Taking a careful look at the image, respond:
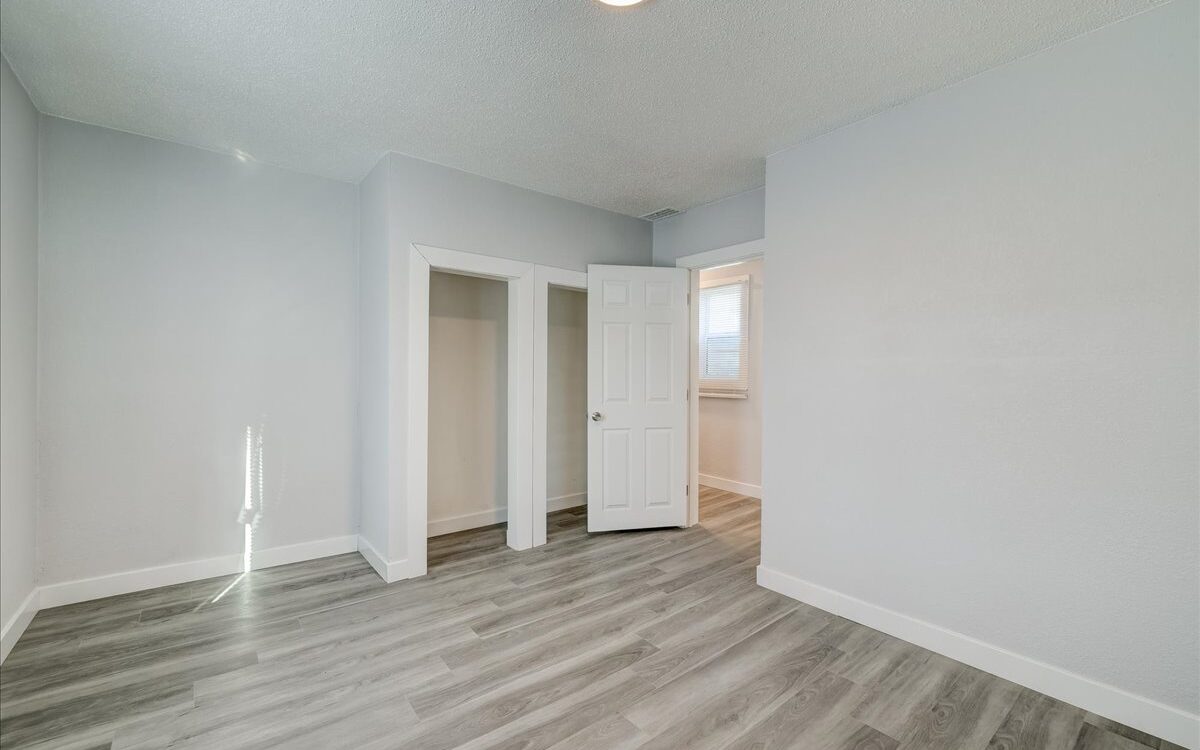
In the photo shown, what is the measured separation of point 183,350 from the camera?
9.96ft

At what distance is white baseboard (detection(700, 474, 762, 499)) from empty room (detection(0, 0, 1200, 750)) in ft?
5.62

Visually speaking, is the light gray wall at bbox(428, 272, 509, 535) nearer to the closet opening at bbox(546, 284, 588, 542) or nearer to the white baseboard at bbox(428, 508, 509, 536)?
the white baseboard at bbox(428, 508, 509, 536)

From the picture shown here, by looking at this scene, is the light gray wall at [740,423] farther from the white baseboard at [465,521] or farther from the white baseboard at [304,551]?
the white baseboard at [304,551]

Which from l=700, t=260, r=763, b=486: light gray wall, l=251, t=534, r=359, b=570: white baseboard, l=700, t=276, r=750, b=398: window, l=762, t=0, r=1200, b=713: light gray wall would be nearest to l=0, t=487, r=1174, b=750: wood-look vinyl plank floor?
l=251, t=534, r=359, b=570: white baseboard

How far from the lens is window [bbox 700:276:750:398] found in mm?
5449

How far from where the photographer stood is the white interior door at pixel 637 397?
13.3ft

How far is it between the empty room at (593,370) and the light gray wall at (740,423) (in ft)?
5.25

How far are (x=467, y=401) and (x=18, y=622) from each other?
104 inches

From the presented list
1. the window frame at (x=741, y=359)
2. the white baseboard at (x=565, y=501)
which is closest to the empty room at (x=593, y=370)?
the white baseboard at (x=565, y=501)

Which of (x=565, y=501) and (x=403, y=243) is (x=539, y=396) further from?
(x=565, y=501)

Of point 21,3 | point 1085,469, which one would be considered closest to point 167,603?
point 21,3

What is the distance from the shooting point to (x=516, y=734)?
5.89 ft

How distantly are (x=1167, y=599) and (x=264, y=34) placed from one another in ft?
13.2

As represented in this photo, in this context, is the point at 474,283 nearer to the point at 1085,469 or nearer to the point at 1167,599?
the point at 1085,469
